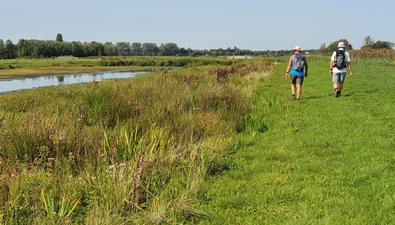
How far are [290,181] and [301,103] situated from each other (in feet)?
31.1

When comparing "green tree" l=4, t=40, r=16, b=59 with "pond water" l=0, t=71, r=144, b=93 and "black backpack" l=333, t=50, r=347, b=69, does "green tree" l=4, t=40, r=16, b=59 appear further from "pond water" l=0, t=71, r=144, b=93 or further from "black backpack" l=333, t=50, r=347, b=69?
"black backpack" l=333, t=50, r=347, b=69

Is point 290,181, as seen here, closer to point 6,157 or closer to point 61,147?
point 61,147

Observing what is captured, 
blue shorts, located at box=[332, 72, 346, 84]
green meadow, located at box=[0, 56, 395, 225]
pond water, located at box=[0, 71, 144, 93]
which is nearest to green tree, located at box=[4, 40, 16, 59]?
pond water, located at box=[0, 71, 144, 93]

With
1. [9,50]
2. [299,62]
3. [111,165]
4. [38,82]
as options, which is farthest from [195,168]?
[9,50]

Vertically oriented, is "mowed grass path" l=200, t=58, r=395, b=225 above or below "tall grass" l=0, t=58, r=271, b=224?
below

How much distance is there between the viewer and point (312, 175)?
6.92 m

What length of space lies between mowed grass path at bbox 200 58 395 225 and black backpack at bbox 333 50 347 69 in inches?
169

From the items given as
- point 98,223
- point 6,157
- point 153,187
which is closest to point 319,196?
point 153,187

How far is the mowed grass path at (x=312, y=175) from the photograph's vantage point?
538cm

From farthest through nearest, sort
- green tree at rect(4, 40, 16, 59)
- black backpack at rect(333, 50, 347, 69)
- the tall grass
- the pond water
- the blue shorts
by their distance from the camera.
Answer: green tree at rect(4, 40, 16, 59), the pond water, the blue shorts, black backpack at rect(333, 50, 347, 69), the tall grass

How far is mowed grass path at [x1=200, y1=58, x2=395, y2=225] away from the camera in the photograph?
5.38 m

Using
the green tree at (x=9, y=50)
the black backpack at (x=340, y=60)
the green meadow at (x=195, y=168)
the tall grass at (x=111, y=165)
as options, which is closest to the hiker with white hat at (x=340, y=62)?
the black backpack at (x=340, y=60)

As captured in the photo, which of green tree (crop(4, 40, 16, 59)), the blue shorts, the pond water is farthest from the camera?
green tree (crop(4, 40, 16, 59))

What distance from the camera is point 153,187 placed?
244 inches
